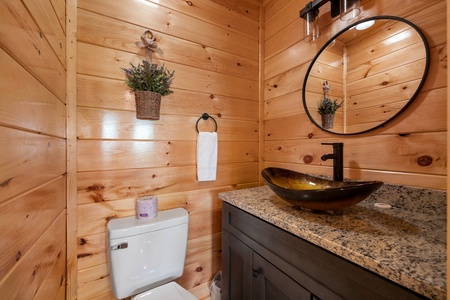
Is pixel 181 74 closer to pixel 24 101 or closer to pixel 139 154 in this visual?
pixel 139 154

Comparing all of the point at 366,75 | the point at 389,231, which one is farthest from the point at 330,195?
the point at 366,75

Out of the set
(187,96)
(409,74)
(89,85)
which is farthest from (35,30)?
(409,74)

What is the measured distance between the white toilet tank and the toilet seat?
0.04 m

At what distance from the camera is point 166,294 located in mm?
924

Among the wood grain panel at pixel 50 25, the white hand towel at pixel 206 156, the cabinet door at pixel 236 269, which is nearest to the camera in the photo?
the wood grain panel at pixel 50 25

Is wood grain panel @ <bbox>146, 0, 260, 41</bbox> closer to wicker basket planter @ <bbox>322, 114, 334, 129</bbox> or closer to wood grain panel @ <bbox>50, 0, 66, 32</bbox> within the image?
wood grain panel @ <bbox>50, 0, 66, 32</bbox>

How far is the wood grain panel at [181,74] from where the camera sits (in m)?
0.97

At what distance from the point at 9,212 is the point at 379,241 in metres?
0.96

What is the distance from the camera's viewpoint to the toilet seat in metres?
0.90

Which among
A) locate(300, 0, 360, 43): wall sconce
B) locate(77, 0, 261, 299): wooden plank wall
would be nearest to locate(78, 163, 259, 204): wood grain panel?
locate(77, 0, 261, 299): wooden plank wall

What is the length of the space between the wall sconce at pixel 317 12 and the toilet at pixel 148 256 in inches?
53.5

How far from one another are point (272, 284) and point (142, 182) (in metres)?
0.86

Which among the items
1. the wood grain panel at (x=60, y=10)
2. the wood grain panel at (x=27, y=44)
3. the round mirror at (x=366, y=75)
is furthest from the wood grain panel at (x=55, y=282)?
the round mirror at (x=366, y=75)

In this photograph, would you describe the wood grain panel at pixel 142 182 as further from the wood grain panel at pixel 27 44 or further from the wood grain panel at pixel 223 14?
the wood grain panel at pixel 223 14
